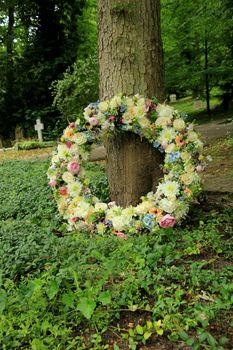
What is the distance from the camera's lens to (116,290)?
2.75 m

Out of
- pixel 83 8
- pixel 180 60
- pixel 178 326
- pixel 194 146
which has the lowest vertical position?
pixel 178 326

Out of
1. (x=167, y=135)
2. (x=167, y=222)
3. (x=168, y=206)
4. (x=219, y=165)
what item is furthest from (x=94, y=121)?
(x=219, y=165)

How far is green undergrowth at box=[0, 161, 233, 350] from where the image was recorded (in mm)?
2375

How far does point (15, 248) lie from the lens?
343cm

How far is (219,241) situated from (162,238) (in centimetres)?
48

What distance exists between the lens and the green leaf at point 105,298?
2.48 metres

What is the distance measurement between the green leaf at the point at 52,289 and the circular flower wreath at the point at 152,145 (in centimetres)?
141

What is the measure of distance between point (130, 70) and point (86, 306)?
2677 millimetres

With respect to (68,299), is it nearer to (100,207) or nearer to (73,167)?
(100,207)

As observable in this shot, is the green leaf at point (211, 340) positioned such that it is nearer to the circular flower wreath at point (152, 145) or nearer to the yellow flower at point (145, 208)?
the circular flower wreath at point (152, 145)

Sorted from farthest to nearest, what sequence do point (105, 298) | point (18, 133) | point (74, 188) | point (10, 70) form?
1. point (10, 70)
2. point (18, 133)
3. point (74, 188)
4. point (105, 298)

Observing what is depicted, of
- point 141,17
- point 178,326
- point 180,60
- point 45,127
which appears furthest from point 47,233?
point 45,127

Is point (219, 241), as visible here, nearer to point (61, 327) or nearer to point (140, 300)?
point (140, 300)

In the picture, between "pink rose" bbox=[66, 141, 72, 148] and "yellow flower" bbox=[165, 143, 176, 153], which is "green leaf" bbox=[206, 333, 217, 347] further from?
"pink rose" bbox=[66, 141, 72, 148]
